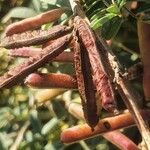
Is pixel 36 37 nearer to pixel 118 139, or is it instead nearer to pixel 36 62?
pixel 36 62

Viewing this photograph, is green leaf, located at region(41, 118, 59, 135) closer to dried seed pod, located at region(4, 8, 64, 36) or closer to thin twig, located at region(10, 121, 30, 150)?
thin twig, located at region(10, 121, 30, 150)

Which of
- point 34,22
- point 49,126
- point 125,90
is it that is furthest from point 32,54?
point 125,90

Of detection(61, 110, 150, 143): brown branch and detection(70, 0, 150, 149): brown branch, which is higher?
detection(70, 0, 150, 149): brown branch

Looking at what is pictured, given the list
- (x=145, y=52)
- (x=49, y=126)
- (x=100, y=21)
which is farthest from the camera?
(x=49, y=126)

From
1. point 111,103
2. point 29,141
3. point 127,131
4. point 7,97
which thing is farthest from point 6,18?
point 111,103

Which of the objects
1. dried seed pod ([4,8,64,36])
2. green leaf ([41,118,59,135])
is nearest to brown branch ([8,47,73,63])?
dried seed pod ([4,8,64,36])

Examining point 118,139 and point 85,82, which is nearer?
point 85,82

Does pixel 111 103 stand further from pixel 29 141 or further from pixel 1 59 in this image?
pixel 1 59
